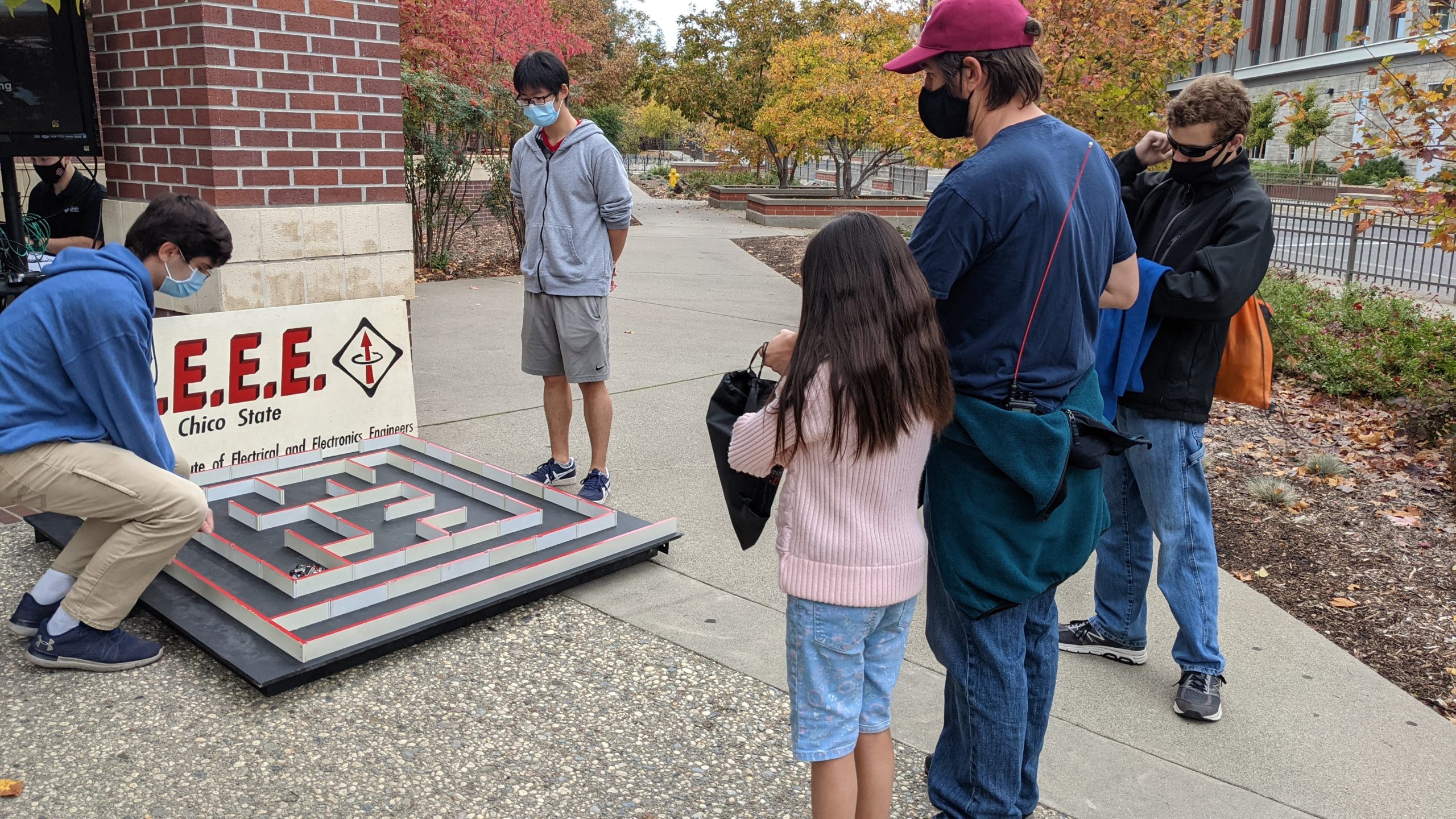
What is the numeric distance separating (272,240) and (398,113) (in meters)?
0.96

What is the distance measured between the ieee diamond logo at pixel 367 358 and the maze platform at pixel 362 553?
41 centimetres

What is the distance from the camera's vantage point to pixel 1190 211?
338 centimetres

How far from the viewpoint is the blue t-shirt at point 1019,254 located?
229cm

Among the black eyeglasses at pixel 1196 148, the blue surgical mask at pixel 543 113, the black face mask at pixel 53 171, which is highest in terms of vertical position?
the blue surgical mask at pixel 543 113

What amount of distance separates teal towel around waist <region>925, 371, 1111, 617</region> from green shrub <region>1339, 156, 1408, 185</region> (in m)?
36.1

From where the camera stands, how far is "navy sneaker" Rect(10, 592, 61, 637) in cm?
353

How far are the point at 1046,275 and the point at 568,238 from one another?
3.11 metres

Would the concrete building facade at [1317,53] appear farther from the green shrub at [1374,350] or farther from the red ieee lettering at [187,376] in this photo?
the red ieee lettering at [187,376]

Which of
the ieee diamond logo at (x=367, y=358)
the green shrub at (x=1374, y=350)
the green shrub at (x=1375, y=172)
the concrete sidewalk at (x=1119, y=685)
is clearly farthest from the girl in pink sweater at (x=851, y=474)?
the green shrub at (x=1375, y=172)

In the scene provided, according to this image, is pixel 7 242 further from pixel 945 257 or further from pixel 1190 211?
pixel 1190 211

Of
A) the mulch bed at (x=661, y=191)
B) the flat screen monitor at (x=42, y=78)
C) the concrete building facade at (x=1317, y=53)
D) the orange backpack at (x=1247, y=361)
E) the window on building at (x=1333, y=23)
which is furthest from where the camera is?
the window on building at (x=1333, y=23)

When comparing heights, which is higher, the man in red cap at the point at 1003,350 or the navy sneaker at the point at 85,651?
the man in red cap at the point at 1003,350

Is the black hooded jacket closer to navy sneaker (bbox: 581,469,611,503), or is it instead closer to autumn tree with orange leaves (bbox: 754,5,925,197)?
navy sneaker (bbox: 581,469,611,503)

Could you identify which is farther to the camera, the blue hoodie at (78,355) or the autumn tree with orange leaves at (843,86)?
the autumn tree with orange leaves at (843,86)
